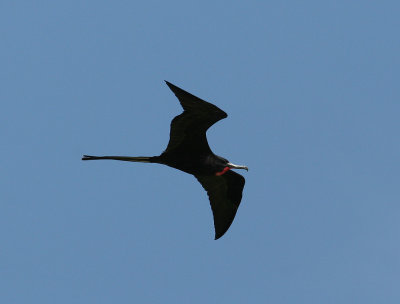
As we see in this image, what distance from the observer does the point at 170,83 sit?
47.9ft

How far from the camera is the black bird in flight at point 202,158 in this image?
15523mm

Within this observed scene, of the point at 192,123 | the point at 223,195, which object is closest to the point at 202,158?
the point at 192,123

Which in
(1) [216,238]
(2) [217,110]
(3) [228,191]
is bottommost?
(1) [216,238]

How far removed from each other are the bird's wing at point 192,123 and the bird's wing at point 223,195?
128cm

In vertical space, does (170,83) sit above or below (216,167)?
above

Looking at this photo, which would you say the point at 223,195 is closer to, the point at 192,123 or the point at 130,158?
the point at 192,123

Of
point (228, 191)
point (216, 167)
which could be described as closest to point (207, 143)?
point (216, 167)

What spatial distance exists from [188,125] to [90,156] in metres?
2.10

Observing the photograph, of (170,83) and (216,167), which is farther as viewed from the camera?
(216,167)

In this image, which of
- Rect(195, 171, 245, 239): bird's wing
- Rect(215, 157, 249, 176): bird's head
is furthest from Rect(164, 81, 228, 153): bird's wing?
Rect(195, 171, 245, 239): bird's wing

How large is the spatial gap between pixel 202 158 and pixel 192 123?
95cm

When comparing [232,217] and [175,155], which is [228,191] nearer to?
[232,217]

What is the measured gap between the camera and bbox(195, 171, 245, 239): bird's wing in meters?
17.4

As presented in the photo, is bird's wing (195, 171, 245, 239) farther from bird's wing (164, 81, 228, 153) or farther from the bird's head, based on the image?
bird's wing (164, 81, 228, 153)
